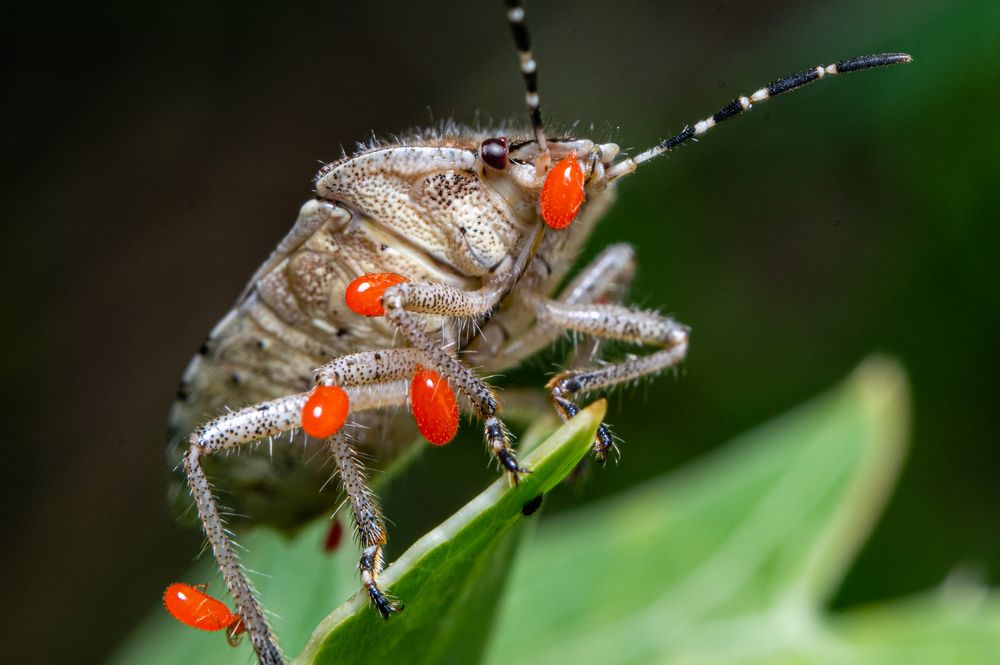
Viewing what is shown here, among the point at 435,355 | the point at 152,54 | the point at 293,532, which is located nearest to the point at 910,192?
the point at 435,355

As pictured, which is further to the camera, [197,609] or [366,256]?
[366,256]

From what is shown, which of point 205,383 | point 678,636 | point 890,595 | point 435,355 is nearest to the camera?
point 435,355

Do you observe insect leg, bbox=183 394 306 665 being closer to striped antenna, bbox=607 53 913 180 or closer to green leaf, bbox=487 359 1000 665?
green leaf, bbox=487 359 1000 665

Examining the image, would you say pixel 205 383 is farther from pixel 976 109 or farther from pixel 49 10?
pixel 49 10

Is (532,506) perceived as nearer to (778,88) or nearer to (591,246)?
(778,88)

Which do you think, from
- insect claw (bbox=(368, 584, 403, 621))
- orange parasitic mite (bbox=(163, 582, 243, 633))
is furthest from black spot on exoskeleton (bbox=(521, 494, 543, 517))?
orange parasitic mite (bbox=(163, 582, 243, 633))

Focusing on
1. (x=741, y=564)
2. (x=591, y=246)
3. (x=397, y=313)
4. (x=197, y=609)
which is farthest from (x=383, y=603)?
(x=591, y=246)
